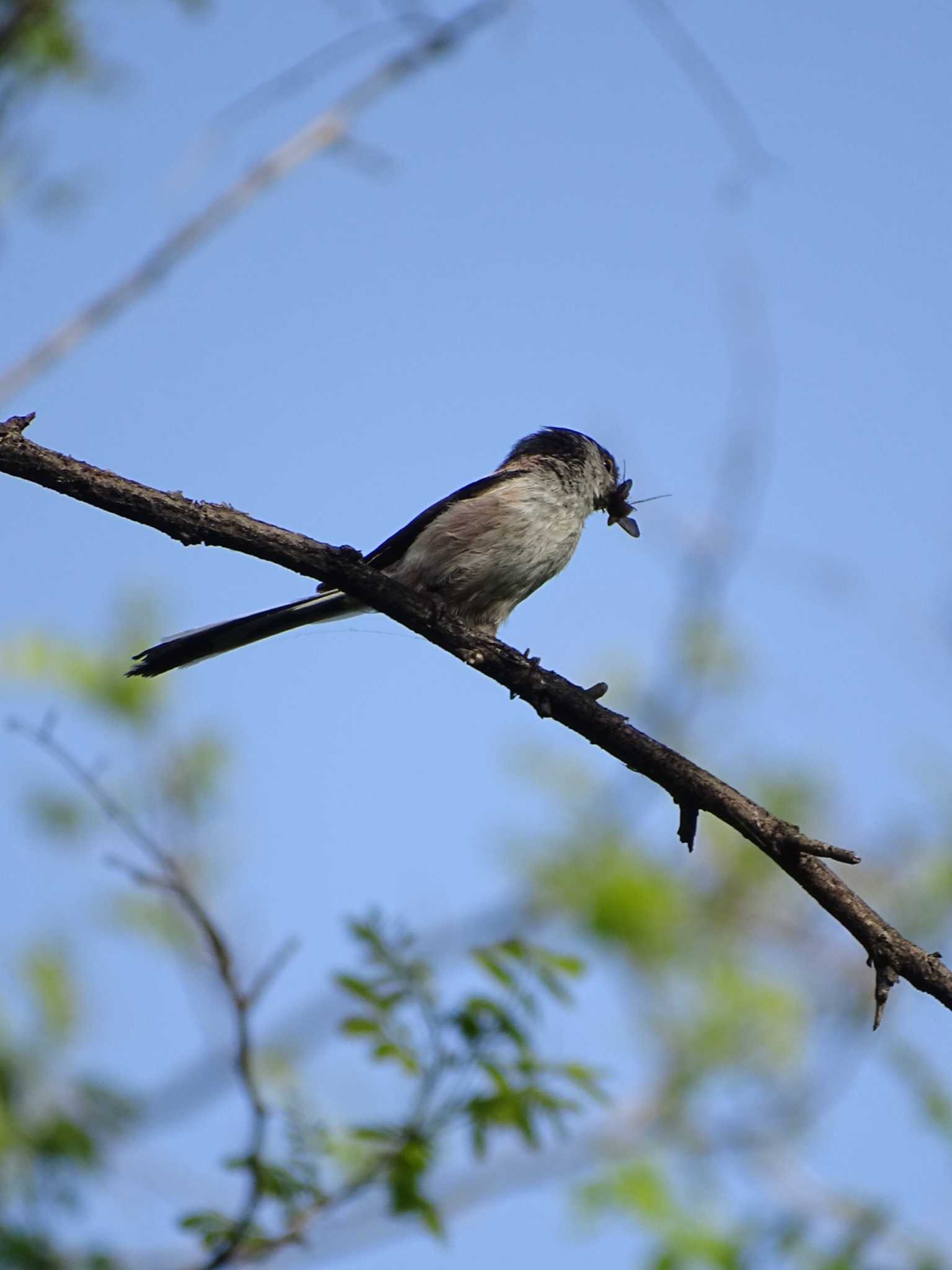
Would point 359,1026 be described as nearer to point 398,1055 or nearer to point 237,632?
point 398,1055

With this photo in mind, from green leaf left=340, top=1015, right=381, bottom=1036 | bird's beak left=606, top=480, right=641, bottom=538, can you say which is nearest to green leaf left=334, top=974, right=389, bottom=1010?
green leaf left=340, top=1015, right=381, bottom=1036

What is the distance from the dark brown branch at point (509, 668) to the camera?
301cm

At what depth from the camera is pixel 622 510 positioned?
17.9 ft

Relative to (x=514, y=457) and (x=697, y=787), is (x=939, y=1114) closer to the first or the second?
(x=514, y=457)

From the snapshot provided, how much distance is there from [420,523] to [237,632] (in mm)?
981

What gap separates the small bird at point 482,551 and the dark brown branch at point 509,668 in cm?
93

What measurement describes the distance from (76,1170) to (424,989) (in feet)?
6.01

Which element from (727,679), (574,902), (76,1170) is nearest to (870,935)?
(76,1170)

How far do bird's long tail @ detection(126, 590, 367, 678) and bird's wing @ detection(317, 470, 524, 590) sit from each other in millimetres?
431

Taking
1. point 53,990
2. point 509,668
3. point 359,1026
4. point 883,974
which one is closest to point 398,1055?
point 359,1026

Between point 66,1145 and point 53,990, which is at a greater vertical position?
point 53,990

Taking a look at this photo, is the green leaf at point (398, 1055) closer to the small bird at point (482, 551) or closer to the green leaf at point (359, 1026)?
the green leaf at point (359, 1026)

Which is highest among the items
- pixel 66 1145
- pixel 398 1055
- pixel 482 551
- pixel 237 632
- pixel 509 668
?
pixel 482 551

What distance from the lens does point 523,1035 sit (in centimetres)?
396
